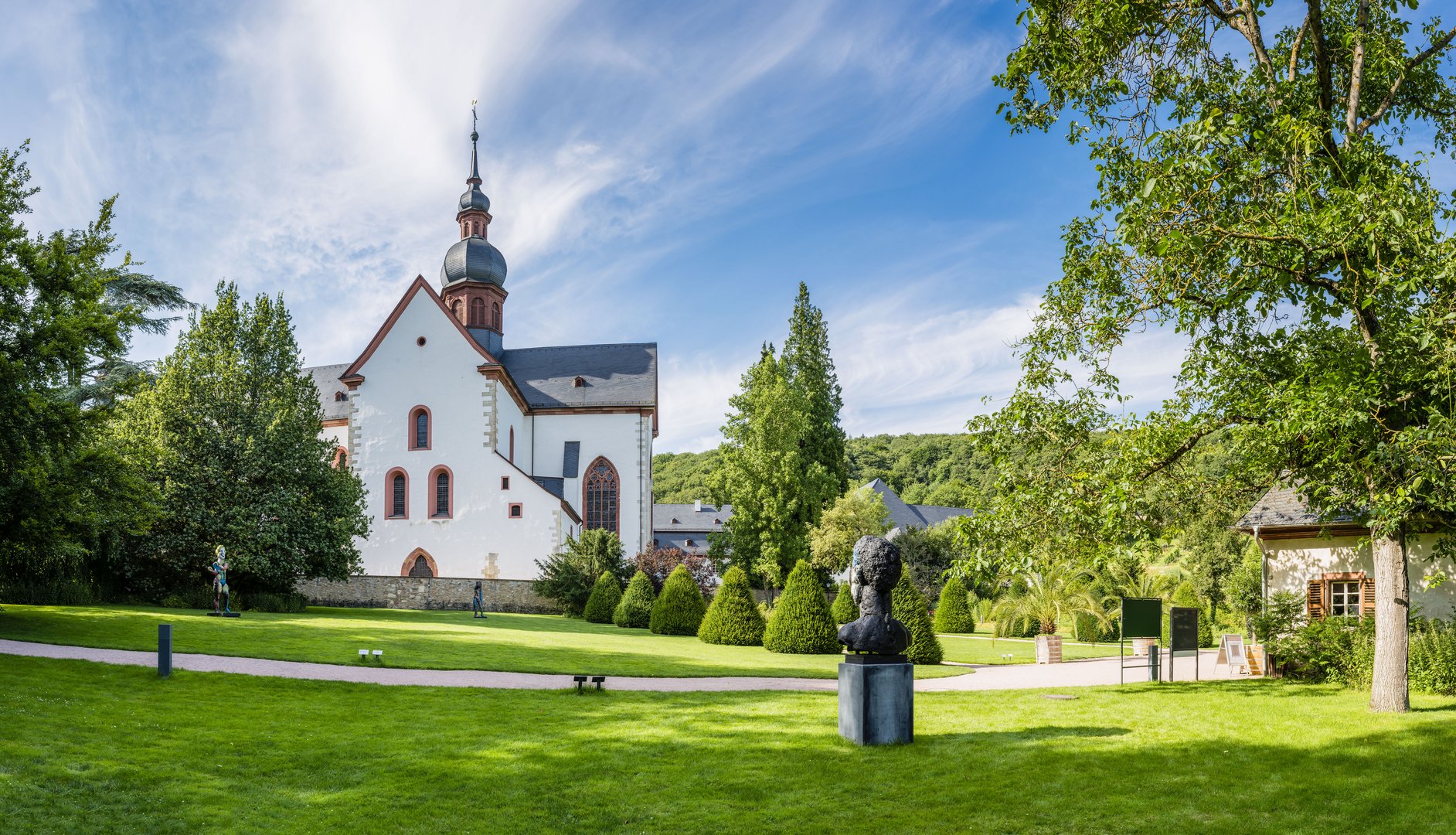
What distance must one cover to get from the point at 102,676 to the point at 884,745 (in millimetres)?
10980

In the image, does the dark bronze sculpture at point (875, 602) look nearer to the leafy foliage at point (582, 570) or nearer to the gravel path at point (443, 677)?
the gravel path at point (443, 677)

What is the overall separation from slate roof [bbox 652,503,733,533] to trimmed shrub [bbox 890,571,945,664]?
5805 centimetres

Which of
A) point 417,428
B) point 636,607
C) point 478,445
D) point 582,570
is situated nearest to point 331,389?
point 417,428

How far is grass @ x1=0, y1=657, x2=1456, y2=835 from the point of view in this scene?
756cm

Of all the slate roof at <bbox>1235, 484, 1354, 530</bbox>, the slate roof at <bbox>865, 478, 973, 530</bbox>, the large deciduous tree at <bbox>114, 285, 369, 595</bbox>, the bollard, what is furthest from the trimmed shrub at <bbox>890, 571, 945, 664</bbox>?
the slate roof at <bbox>865, 478, 973, 530</bbox>

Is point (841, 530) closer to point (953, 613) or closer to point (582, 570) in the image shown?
point (953, 613)

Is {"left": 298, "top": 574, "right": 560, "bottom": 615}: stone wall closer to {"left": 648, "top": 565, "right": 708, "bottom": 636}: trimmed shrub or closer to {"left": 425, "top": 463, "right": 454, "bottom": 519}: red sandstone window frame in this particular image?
{"left": 425, "top": 463, "right": 454, "bottom": 519}: red sandstone window frame

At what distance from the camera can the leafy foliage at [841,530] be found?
38.5 m

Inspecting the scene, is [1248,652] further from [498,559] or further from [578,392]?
[578,392]

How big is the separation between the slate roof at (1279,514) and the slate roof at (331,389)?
1537 inches

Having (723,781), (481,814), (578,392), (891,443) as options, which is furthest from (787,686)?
(891,443)

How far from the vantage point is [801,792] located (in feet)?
27.1

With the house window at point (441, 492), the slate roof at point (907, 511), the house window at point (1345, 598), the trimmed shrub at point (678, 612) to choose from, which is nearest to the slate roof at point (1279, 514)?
the house window at point (1345, 598)

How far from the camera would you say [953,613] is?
34.6 meters
